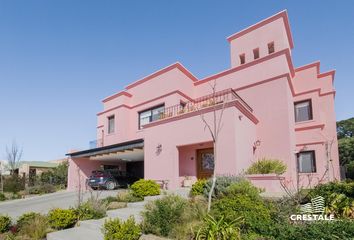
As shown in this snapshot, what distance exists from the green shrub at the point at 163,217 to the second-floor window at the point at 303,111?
44.3ft

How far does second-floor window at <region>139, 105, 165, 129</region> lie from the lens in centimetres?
2024

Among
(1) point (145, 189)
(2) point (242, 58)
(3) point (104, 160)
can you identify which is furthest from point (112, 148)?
(2) point (242, 58)

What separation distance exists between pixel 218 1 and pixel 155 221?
10550 millimetres

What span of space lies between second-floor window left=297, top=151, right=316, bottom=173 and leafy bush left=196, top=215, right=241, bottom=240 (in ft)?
41.9

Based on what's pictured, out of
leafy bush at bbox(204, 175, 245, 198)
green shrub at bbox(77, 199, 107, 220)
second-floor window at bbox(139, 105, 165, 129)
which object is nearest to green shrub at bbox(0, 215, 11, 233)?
green shrub at bbox(77, 199, 107, 220)

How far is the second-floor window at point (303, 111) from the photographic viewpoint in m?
18.1

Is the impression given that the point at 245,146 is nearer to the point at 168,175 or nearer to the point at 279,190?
the point at 279,190

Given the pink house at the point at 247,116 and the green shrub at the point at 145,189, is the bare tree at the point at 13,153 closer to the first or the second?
the pink house at the point at 247,116

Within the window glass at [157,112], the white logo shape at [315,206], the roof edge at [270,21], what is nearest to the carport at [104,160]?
the window glass at [157,112]

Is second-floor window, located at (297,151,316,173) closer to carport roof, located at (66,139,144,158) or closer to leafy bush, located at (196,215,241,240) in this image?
carport roof, located at (66,139,144,158)

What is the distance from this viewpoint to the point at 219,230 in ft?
19.2

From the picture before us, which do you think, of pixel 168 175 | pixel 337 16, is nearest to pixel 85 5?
pixel 168 175

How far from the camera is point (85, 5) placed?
12.8 m

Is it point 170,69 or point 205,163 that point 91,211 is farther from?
point 170,69
